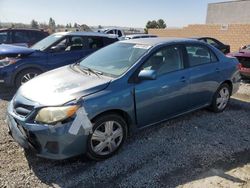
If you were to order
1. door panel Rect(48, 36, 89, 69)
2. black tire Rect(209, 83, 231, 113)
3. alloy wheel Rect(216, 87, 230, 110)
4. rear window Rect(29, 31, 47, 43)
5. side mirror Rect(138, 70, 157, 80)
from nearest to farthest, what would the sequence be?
side mirror Rect(138, 70, 157, 80)
black tire Rect(209, 83, 231, 113)
alloy wheel Rect(216, 87, 230, 110)
door panel Rect(48, 36, 89, 69)
rear window Rect(29, 31, 47, 43)

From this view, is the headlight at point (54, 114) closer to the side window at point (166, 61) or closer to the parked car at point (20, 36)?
the side window at point (166, 61)

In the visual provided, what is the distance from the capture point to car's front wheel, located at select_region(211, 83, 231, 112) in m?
5.50

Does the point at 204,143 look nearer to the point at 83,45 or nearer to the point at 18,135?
the point at 18,135

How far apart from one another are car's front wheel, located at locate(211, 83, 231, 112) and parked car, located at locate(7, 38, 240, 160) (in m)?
0.15

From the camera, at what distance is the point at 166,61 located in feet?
14.7

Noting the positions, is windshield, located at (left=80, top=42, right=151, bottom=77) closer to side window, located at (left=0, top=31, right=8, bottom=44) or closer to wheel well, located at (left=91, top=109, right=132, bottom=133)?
wheel well, located at (left=91, top=109, right=132, bottom=133)

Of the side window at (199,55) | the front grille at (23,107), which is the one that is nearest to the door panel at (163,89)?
the side window at (199,55)

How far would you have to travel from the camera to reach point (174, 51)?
15.2 ft

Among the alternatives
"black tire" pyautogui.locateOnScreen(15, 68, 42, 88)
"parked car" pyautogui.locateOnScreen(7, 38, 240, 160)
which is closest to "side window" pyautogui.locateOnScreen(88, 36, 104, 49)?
"black tire" pyautogui.locateOnScreen(15, 68, 42, 88)

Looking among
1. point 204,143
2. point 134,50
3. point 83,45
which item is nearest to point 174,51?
point 134,50

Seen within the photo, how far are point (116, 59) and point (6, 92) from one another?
4044 mm

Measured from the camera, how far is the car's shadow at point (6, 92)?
6.70 m

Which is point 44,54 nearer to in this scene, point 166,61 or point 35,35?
point 166,61

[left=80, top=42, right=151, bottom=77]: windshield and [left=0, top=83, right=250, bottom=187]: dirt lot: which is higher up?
[left=80, top=42, right=151, bottom=77]: windshield
